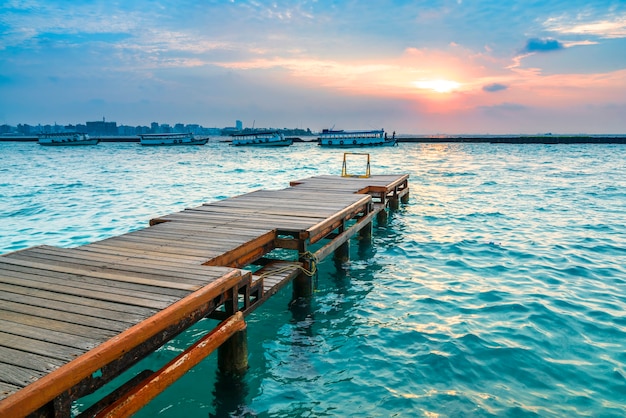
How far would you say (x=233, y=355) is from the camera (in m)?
5.87

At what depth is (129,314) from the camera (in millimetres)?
4266

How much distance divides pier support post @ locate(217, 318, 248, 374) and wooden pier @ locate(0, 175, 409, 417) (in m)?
0.02

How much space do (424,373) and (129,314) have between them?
4399 mm

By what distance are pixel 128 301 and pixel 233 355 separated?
6.22 feet

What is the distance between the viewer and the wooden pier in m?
3.35

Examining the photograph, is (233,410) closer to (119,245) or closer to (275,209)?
(119,245)

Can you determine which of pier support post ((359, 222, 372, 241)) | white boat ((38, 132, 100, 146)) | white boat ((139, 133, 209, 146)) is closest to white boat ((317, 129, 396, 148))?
white boat ((139, 133, 209, 146))

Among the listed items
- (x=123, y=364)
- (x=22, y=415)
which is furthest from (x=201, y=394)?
(x=22, y=415)

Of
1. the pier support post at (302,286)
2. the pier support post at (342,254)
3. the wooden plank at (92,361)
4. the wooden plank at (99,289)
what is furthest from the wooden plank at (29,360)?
the pier support post at (342,254)

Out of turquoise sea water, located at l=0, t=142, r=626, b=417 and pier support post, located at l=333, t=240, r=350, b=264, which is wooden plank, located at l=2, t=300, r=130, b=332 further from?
pier support post, located at l=333, t=240, r=350, b=264

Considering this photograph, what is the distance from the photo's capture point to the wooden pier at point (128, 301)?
3.35 m

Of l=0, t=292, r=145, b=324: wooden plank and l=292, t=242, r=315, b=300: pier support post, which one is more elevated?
l=0, t=292, r=145, b=324: wooden plank

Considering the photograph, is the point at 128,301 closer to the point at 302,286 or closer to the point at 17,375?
the point at 17,375

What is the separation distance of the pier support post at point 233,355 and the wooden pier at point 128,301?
15 mm
